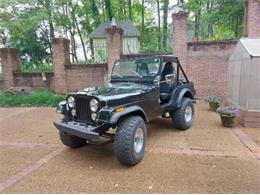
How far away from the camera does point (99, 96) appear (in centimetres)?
345

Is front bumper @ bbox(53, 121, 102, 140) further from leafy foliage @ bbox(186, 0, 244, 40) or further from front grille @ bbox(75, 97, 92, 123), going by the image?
leafy foliage @ bbox(186, 0, 244, 40)

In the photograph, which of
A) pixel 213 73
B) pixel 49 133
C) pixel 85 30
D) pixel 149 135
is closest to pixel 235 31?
pixel 213 73

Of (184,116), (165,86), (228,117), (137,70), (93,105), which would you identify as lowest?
(228,117)

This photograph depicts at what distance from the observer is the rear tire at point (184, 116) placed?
16.6ft

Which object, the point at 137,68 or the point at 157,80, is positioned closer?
the point at 157,80

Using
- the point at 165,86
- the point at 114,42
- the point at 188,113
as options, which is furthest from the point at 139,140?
the point at 114,42

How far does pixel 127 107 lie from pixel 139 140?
2.03ft

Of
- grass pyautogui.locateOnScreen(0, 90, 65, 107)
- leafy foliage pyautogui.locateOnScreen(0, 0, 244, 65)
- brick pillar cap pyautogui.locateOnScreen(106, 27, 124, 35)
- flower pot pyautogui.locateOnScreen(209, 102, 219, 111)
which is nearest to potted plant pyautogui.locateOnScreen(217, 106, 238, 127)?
flower pot pyautogui.locateOnScreen(209, 102, 219, 111)

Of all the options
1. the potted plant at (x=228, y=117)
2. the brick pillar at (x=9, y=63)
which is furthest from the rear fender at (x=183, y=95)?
the brick pillar at (x=9, y=63)

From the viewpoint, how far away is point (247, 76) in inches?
215

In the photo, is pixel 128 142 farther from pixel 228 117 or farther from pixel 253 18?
pixel 253 18

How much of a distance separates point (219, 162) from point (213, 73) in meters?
6.09

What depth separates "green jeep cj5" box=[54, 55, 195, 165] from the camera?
129 inches

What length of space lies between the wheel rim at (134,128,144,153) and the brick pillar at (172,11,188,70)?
616 cm
